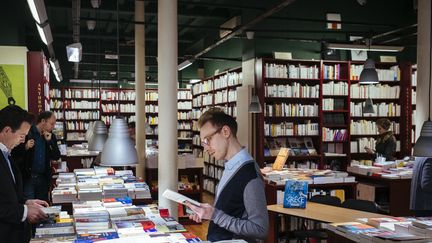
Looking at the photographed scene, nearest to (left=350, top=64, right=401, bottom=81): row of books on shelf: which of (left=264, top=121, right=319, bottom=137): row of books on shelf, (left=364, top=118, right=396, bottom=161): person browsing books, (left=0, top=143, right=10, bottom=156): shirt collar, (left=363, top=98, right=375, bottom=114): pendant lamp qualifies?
(left=363, top=98, right=375, bottom=114): pendant lamp

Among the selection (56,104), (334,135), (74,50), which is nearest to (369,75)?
(334,135)

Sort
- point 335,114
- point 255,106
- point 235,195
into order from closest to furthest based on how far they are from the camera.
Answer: point 235,195, point 255,106, point 335,114

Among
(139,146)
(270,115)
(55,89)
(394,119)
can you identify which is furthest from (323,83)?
(55,89)

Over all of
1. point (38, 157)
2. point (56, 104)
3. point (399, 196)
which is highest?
point (56, 104)

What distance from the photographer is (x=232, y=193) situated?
2748 mm

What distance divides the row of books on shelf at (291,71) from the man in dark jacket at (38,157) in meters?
4.88

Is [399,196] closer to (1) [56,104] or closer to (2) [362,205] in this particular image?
(2) [362,205]

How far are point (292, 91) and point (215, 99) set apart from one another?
342 cm

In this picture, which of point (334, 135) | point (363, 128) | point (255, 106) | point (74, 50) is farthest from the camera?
point (363, 128)

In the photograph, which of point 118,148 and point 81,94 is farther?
point 81,94

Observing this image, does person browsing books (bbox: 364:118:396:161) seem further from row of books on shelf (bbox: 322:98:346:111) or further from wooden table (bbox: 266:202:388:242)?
wooden table (bbox: 266:202:388:242)

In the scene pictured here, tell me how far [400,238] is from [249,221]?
142 cm

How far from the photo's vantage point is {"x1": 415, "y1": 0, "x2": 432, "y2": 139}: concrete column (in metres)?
6.88

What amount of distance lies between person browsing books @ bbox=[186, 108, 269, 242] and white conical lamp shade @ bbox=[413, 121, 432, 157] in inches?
95.5
